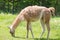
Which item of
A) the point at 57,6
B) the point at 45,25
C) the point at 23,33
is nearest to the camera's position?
the point at 45,25

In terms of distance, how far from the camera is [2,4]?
26.4 m

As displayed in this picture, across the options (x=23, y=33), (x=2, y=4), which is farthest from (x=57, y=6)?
(x=23, y=33)

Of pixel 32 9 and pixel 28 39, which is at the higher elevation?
pixel 32 9

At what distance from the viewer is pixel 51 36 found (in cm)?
1180

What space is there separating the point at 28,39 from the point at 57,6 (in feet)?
62.0

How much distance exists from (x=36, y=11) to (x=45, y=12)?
1.28 feet

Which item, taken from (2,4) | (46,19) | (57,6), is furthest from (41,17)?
(57,6)

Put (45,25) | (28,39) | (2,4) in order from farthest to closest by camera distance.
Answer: (2,4)
(45,25)
(28,39)

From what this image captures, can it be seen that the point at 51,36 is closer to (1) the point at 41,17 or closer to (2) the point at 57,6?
(1) the point at 41,17

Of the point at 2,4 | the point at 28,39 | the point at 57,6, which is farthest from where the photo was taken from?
the point at 57,6

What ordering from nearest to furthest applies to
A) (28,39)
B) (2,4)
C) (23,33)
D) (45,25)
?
(28,39) < (45,25) < (23,33) < (2,4)

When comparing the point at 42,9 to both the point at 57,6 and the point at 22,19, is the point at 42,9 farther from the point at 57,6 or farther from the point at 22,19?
the point at 57,6

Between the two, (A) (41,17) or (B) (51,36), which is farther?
(B) (51,36)

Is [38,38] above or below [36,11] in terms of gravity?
below
